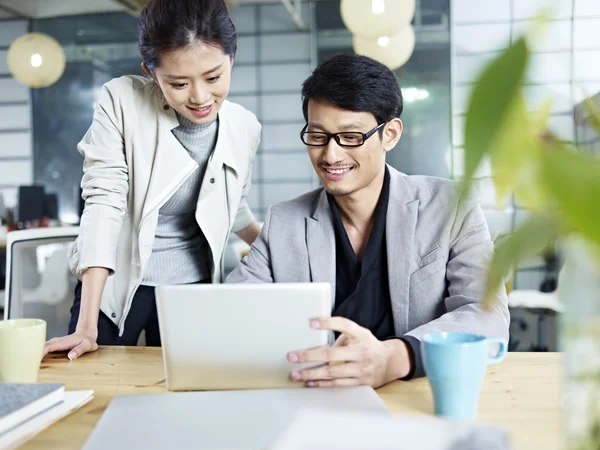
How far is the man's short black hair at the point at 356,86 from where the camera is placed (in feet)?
5.36

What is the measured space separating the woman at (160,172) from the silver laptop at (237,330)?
21.0 inches

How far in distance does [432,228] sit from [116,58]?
5808mm

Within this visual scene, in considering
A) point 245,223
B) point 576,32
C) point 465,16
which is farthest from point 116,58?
point 245,223

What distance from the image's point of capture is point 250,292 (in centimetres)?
96

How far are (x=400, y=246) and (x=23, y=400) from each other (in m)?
0.94

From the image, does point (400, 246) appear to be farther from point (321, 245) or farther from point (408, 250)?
point (321, 245)

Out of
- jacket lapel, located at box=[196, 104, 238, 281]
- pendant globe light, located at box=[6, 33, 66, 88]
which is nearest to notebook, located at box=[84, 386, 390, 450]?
jacket lapel, located at box=[196, 104, 238, 281]

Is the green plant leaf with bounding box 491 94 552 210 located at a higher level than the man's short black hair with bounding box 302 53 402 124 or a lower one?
lower

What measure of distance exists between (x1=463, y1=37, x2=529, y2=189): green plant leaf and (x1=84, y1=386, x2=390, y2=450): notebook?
611 mm

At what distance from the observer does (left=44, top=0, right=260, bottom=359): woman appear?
1.60 meters

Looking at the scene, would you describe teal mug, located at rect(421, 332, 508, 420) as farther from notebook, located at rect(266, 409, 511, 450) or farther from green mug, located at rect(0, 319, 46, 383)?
green mug, located at rect(0, 319, 46, 383)

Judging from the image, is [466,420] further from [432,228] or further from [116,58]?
[116,58]

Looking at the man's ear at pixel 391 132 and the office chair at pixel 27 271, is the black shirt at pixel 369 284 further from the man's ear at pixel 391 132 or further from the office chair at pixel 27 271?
the office chair at pixel 27 271

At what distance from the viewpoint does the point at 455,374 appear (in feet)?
2.91
